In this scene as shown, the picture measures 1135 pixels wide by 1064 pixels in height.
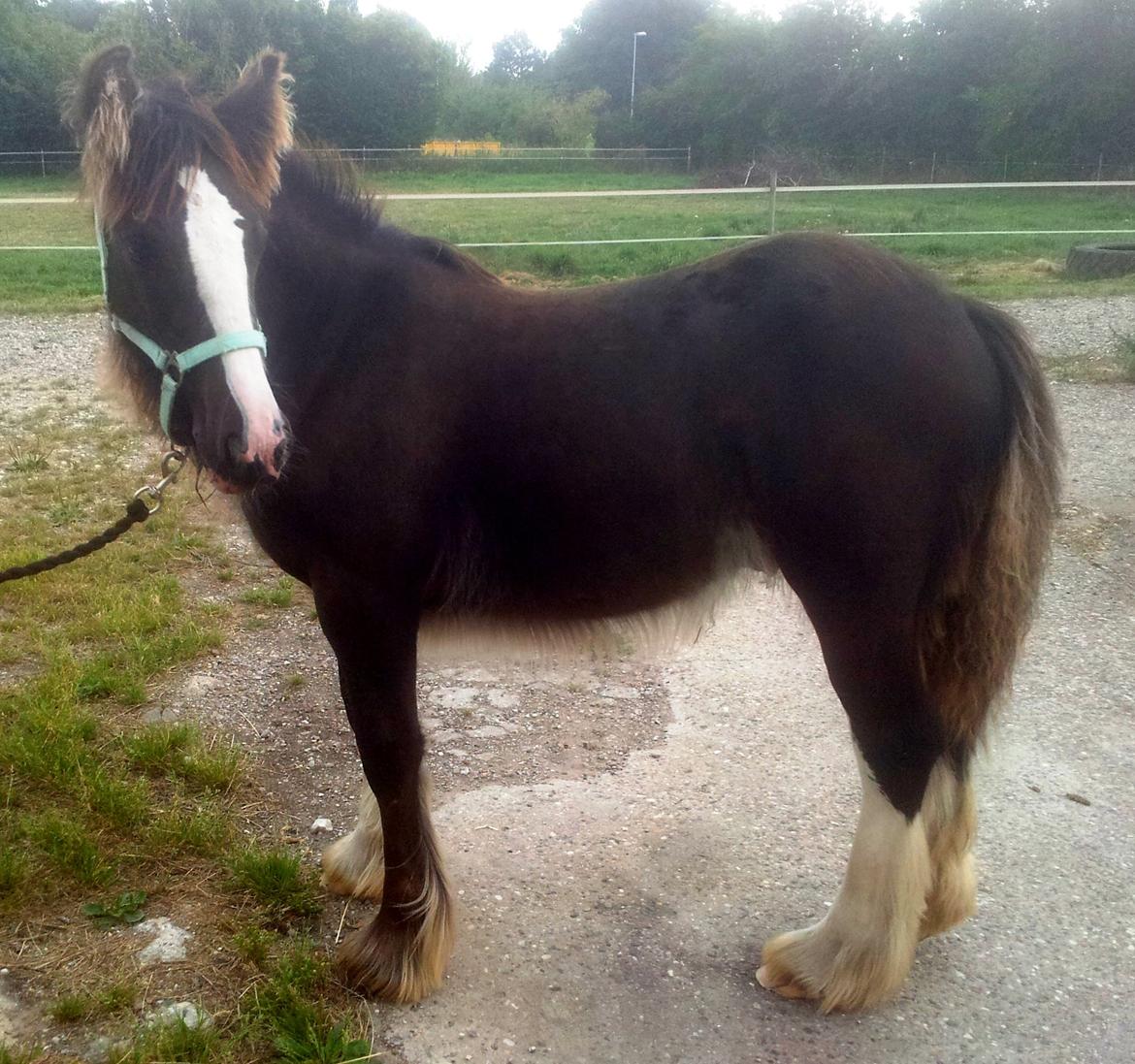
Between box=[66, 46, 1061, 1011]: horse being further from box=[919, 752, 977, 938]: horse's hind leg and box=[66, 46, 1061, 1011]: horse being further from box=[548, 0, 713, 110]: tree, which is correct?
box=[548, 0, 713, 110]: tree

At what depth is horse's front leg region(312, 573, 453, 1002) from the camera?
89.0 inches

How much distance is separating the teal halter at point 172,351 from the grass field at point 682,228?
587cm

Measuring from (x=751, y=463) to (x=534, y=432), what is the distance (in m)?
0.52

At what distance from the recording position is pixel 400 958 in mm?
2393

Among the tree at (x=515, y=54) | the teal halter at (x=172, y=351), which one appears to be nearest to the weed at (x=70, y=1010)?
the teal halter at (x=172, y=351)

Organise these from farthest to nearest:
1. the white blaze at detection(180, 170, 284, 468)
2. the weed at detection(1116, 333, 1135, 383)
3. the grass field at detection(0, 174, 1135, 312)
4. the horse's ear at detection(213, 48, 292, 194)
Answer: the grass field at detection(0, 174, 1135, 312), the weed at detection(1116, 333, 1135, 383), the horse's ear at detection(213, 48, 292, 194), the white blaze at detection(180, 170, 284, 468)

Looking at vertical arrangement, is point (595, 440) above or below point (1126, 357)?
above

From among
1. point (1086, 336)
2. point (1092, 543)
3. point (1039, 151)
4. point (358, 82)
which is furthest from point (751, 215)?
point (358, 82)

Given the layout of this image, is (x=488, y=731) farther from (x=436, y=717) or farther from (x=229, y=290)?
(x=229, y=290)

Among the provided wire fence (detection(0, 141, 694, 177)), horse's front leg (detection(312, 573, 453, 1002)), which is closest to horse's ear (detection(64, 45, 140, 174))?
horse's front leg (detection(312, 573, 453, 1002))

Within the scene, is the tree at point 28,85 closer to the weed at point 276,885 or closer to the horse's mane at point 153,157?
the horse's mane at point 153,157

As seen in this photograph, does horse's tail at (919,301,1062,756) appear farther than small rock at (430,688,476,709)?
No

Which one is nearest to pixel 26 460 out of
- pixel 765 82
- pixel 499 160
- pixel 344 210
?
pixel 344 210

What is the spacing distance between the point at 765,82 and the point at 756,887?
4003 cm
